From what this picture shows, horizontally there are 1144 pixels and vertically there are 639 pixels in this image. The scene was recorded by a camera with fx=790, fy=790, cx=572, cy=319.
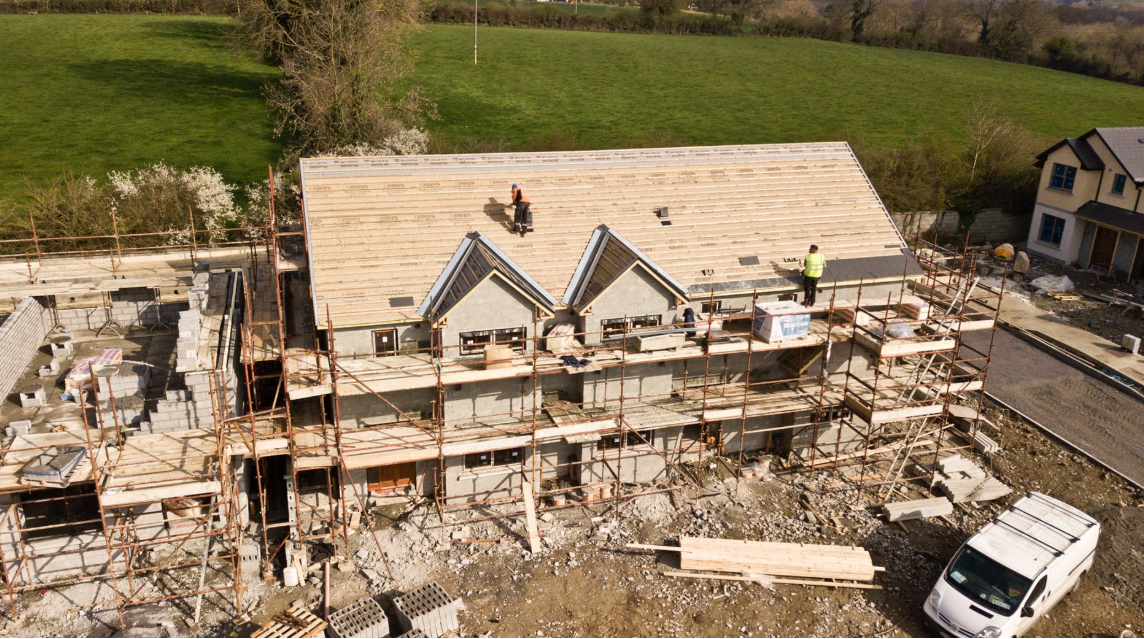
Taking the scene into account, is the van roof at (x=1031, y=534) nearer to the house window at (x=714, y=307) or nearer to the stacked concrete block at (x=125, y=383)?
the house window at (x=714, y=307)

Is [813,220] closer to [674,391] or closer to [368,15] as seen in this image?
[674,391]

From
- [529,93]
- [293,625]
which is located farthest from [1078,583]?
[529,93]

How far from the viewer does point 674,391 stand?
90.1 ft

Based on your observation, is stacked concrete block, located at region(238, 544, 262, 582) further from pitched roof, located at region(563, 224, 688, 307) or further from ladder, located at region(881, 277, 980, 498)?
ladder, located at region(881, 277, 980, 498)

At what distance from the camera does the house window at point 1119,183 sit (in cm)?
4434

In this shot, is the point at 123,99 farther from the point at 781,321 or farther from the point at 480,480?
the point at 781,321

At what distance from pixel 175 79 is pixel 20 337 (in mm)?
43944

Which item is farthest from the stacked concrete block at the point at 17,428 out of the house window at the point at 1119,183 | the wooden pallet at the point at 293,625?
the house window at the point at 1119,183

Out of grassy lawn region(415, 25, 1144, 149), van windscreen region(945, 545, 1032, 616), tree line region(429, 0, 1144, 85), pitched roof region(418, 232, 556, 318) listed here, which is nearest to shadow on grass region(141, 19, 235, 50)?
grassy lawn region(415, 25, 1144, 149)

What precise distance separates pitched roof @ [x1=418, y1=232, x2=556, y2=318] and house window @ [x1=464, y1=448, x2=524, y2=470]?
4830mm

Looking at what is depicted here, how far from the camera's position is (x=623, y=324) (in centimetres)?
2633

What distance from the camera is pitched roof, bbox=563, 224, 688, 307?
25859 mm

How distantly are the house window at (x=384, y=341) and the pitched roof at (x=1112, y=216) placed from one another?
40.2m

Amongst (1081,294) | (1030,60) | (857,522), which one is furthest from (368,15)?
(1030,60)
